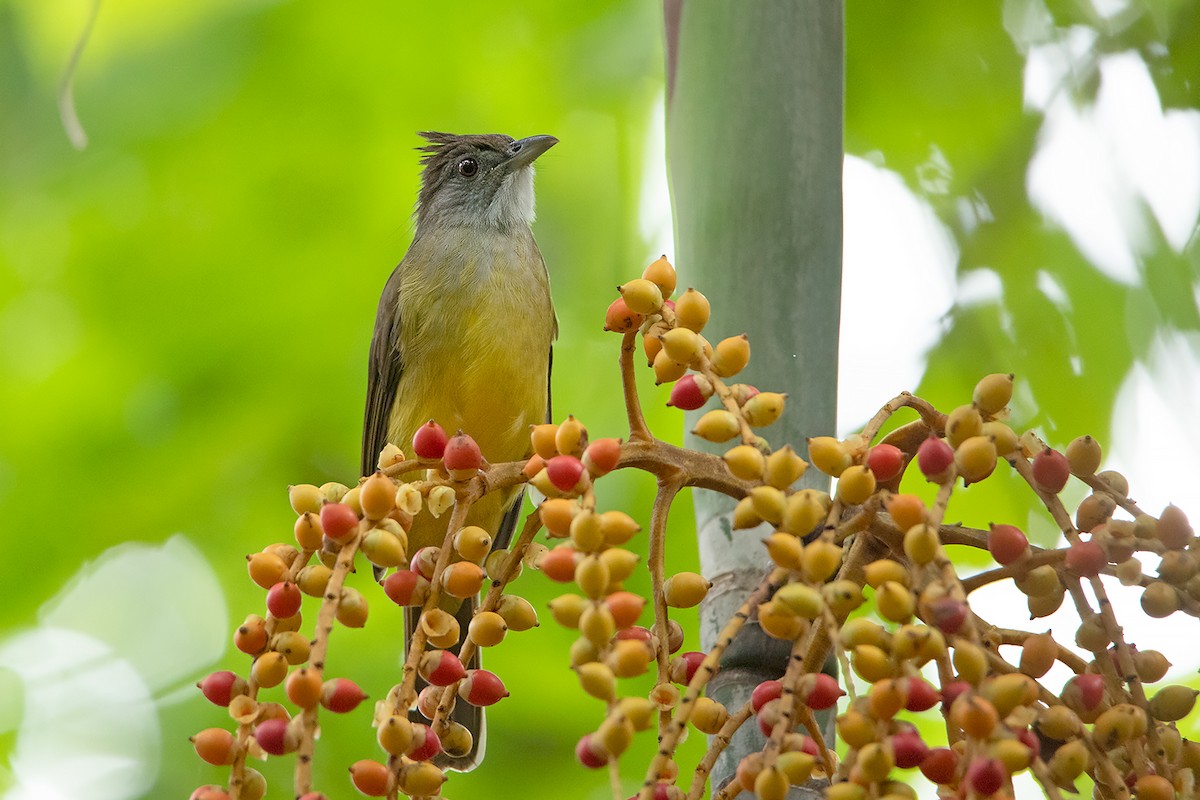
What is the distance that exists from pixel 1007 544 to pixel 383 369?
3022 millimetres

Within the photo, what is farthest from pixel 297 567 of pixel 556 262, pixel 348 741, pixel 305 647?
pixel 556 262

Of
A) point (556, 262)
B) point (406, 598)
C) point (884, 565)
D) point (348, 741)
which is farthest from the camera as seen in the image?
point (556, 262)

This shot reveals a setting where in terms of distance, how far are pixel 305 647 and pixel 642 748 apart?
2.39 metres

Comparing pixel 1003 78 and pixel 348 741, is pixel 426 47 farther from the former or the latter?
pixel 348 741

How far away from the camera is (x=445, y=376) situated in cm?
439

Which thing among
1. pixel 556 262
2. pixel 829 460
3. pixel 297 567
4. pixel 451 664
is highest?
pixel 556 262

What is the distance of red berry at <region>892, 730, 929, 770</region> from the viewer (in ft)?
4.37

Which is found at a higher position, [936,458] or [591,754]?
[936,458]

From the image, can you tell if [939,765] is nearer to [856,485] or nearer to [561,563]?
[856,485]

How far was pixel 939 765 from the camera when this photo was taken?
52.5 inches

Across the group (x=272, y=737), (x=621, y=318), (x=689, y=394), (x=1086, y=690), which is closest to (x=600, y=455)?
(x=689, y=394)

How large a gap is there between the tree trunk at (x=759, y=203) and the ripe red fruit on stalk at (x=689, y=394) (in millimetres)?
308

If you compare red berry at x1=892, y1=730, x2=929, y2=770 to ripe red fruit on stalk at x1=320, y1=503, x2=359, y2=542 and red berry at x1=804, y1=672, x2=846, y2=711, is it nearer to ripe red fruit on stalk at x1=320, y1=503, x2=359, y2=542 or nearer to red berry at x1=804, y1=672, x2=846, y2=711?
red berry at x1=804, y1=672, x2=846, y2=711

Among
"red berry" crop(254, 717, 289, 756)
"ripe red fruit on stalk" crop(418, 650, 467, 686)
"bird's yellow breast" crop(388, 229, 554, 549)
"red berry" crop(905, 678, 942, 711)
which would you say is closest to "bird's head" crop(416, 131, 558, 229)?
"bird's yellow breast" crop(388, 229, 554, 549)
